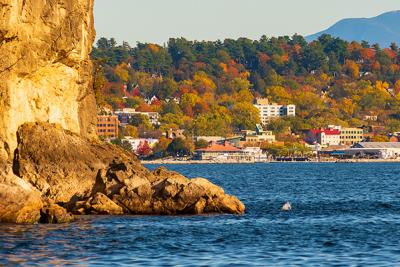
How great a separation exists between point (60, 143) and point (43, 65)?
3.51 m

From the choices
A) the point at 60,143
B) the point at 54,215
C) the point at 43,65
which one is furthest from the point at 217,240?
the point at 43,65

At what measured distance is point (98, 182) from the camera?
5256 centimetres

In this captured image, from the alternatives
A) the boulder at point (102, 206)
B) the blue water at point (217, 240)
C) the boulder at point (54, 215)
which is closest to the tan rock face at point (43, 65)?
the boulder at point (102, 206)

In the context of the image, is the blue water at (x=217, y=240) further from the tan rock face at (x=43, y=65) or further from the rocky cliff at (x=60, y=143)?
the tan rock face at (x=43, y=65)

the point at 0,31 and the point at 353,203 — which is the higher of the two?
the point at 0,31

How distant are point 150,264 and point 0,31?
19.2 m

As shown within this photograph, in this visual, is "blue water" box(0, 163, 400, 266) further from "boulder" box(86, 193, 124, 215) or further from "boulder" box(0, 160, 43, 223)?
"boulder" box(86, 193, 124, 215)

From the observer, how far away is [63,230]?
43.3 metres

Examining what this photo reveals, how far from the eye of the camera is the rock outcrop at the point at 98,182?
167ft

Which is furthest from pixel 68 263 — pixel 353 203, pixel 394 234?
pixel 353 203

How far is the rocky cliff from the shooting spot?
2004 inches

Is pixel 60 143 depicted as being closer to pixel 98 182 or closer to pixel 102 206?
pixel 98 182

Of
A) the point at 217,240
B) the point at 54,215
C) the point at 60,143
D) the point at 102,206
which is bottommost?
the point at 217,240

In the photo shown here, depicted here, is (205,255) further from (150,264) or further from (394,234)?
(394,234)
